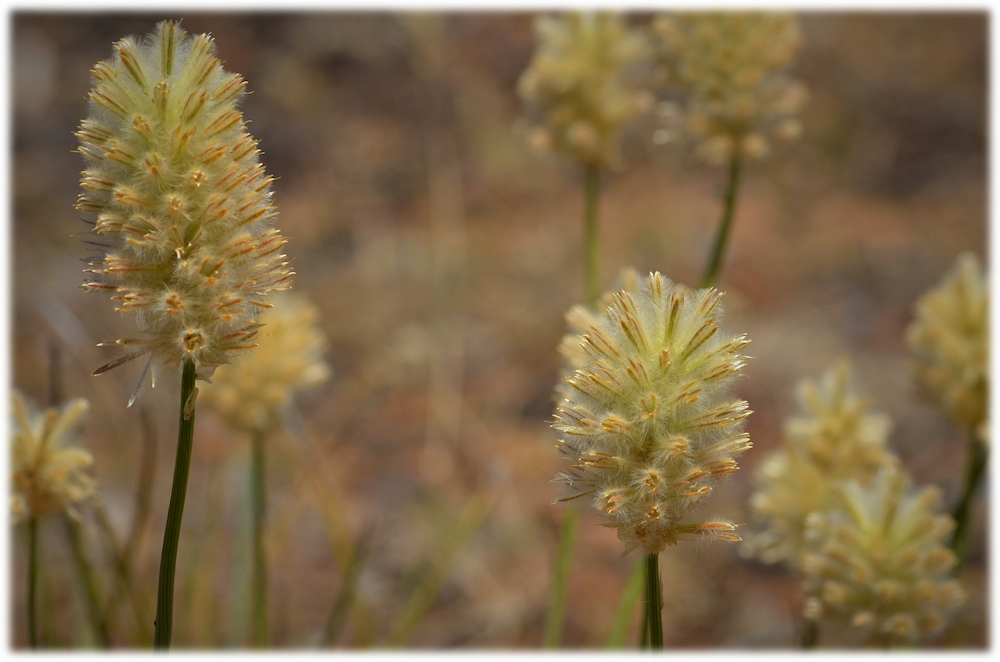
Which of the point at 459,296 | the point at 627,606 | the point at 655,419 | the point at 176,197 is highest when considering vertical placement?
the point at 459,296

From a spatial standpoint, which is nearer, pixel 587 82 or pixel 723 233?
pixel 723 233

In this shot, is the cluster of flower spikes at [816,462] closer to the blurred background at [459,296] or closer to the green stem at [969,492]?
the green stem at [969,492]

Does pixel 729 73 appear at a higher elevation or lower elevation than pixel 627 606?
higher

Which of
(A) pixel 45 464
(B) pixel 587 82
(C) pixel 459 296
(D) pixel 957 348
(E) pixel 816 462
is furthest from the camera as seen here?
(C) pixel 459 296

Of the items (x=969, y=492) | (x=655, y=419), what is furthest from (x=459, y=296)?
(x=655, y=419)

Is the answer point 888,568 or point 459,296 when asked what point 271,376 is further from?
point 459,296

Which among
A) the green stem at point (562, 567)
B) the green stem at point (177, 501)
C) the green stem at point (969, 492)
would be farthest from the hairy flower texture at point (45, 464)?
the green stem at point (969, 492)


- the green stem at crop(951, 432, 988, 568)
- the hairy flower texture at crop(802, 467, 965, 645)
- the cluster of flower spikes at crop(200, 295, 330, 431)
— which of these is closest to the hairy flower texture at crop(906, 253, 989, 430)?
the green stem at crop(951, 432, 988, 568)
